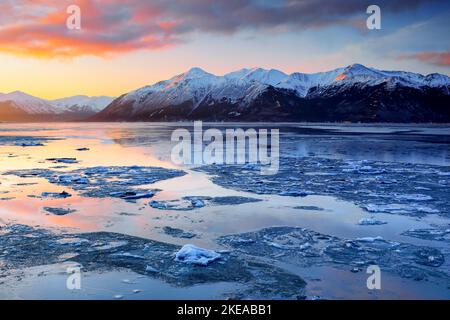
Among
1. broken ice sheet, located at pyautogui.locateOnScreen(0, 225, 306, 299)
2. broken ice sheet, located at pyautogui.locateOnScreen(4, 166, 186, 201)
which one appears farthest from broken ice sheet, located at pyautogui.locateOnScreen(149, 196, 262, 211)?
broken ice sheet, located at pyautogui.locateOnScreen(0, 225, 306, 299)

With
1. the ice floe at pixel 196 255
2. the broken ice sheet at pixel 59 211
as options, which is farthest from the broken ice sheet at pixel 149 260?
the broken ice sheet at pixel 59 211

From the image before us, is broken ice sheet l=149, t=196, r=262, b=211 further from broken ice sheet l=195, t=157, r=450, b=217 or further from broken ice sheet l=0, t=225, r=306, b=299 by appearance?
broken ice sheet l=0, t=225, r=306, b=299

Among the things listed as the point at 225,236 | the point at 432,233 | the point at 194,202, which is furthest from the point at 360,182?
the point at 225,236

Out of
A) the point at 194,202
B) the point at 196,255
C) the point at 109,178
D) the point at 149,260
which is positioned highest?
the point at 109,178

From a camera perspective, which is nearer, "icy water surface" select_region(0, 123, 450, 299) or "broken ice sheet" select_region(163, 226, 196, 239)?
"icy water surface" select_region(0, 123, 450, 299)

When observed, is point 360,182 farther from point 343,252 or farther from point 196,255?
point 196,255

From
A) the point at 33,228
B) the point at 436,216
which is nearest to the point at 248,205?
the point at 436,216
